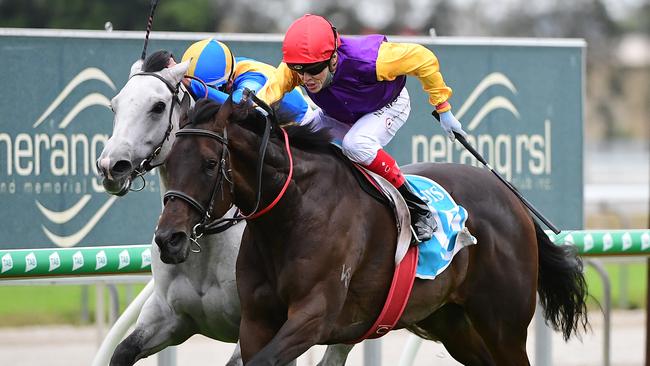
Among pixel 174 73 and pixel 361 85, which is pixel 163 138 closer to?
pixel 174 73

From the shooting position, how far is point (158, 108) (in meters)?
4.45

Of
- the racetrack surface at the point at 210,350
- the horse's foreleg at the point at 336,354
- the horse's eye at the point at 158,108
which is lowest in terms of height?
the horse's foreleg at the point at 336,354

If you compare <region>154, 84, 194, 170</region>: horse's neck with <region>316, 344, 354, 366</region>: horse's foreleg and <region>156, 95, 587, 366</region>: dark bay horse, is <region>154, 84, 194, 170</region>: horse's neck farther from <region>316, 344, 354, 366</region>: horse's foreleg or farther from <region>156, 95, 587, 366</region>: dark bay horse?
<region>316, 344, 354, 366</region>: horse's foreleg

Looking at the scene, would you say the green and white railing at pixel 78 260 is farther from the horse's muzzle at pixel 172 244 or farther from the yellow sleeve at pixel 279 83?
the horse's muzzle at pixel 172 244

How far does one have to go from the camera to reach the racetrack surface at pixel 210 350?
7961mm

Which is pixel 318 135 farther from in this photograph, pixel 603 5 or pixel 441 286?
pixel 603 5

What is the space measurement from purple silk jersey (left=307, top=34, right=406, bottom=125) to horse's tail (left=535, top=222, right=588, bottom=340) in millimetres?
1066

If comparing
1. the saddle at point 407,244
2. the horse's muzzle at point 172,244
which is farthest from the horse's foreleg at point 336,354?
the horse's muzzle at point 172,244

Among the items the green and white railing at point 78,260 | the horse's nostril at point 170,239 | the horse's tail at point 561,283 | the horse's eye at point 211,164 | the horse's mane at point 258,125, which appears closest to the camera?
the horse's nostril at point 170,239

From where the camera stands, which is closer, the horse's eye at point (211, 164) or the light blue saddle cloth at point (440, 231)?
the horse's eye at point (211, 164)

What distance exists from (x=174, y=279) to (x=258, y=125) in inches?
30.7

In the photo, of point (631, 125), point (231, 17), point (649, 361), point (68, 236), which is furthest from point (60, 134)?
point (631, 125)

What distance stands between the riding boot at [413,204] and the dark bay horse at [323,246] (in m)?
0.13

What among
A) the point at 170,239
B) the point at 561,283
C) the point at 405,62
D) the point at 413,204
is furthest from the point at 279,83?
the point at 561,283
